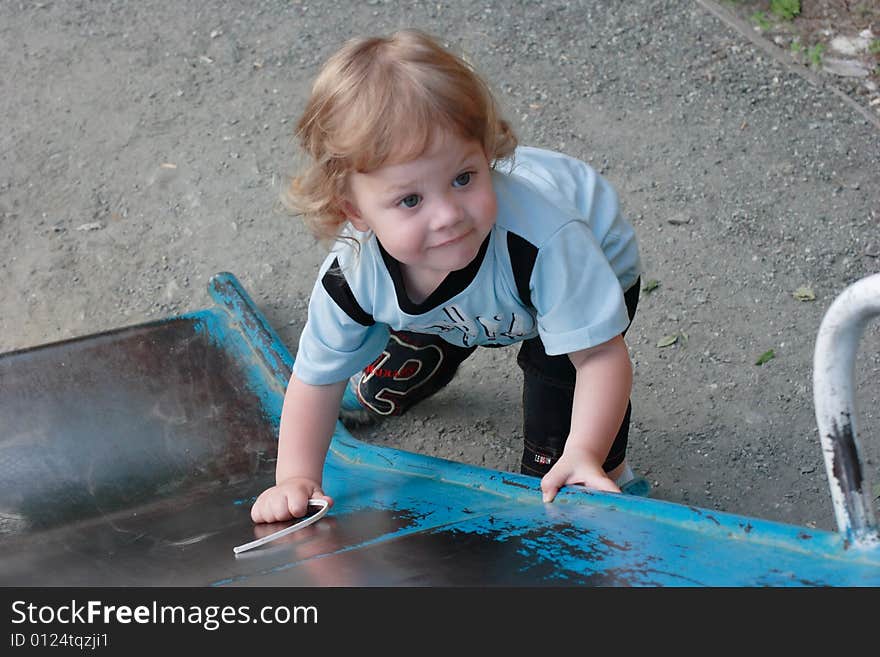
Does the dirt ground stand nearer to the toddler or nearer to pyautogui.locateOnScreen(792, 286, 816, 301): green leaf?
pyautogui.locateOnScreen(792, 286, 816, 301): green leaf

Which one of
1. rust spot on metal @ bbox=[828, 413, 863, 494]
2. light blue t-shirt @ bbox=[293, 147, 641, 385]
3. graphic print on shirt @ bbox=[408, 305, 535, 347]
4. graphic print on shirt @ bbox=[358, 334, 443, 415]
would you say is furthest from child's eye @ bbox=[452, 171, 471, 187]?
graphic print on shirt @ bbox=[358, 334, 443, 415]

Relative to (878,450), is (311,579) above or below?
above

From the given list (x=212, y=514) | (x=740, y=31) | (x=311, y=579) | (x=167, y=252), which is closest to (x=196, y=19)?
(x=167, y=252)

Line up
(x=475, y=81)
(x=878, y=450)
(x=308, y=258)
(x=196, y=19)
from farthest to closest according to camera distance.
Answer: (x=196, y=19), (x=308, y=258), (x=878, y=450), (x=475, y=81)

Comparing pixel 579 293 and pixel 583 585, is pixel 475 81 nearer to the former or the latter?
pixel 579 293

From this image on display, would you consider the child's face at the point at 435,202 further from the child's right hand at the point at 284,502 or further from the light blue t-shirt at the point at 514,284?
the child's right hand at the point at 284,502

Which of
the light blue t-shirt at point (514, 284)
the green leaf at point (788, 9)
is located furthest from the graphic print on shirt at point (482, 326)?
the green leaf at point (788, 9)

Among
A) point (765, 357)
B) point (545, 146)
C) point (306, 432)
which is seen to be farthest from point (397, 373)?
point (545, 146)

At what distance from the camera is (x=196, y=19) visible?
3.13 metres

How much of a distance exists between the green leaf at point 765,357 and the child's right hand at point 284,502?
1048 mm

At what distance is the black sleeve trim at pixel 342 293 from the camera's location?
1373mm

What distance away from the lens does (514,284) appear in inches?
51.9

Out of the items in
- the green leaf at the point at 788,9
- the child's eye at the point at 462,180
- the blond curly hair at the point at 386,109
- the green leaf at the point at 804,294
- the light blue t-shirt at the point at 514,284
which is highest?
the green leaf at the point at 788,9
